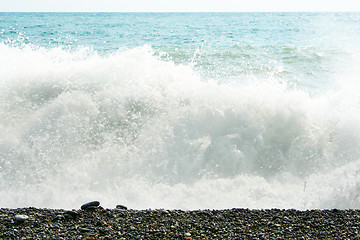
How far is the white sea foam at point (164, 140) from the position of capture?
5180 mm

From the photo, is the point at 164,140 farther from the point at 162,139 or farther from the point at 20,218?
the point at 20,218

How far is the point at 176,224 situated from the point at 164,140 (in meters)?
2.44

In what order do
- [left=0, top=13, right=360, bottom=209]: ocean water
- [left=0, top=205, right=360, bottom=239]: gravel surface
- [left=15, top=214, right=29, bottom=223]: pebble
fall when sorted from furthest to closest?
[left=0, top=13, right=360, bottom=209]: ocean water < [left=15, top=214, right=29, bottom=223]: pebble < [left=0, top=205, right=360, bottom=239]: gravel surface

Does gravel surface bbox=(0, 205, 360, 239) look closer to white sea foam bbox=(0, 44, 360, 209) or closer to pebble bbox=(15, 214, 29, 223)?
pebble bbox=(15, 214, 29, 223)

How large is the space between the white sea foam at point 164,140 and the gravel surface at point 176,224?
0.69 metres

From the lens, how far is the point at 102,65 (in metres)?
7.58

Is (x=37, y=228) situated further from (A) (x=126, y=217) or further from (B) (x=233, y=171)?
(B) (x=233, y=171)

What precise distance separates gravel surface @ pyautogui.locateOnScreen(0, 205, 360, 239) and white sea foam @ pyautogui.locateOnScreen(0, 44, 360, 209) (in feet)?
2.25

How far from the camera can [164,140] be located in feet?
20.2

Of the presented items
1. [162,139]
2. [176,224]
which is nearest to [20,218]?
[176,224]

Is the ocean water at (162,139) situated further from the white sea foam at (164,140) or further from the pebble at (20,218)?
the pebble at (20,218)

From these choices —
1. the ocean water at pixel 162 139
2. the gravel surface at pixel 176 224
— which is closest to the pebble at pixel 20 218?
the gravel surface at pixel 176 224

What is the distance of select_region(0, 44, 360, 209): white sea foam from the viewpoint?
204 inches

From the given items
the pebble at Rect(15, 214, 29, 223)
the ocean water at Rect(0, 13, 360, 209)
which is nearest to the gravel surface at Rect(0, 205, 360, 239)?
the pebble at Rect(15, 214, 29, 223)
